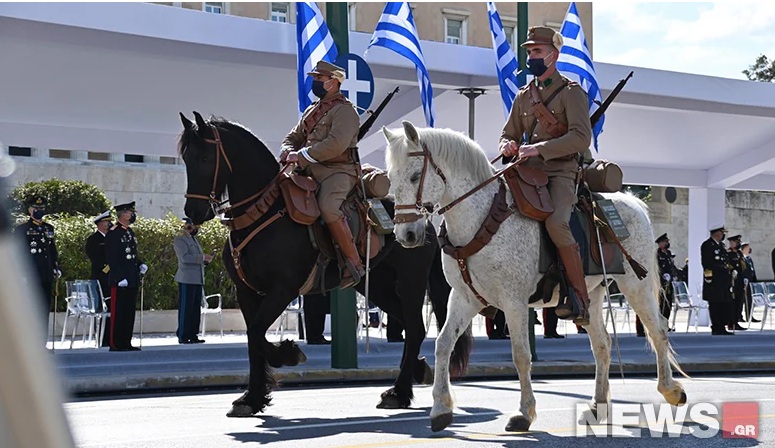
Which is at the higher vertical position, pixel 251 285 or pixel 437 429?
pixel 251 285

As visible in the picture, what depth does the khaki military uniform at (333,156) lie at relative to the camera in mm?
9617

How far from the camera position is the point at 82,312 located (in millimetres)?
17203

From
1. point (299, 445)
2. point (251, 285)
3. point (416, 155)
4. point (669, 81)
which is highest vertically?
point (669, 81)

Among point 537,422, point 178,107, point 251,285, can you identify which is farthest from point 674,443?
point 178,107

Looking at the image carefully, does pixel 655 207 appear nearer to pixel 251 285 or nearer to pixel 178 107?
pixel 178 107

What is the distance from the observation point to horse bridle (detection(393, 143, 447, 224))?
297 inches

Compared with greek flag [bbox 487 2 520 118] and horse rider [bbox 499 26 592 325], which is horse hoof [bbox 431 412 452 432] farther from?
greek flag [bbox 487 2 520 118]

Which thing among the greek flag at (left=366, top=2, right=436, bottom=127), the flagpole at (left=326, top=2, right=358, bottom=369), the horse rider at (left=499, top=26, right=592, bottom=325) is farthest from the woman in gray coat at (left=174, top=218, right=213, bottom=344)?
the horse rider at (left=499, top=26, right=592, bottom=325)

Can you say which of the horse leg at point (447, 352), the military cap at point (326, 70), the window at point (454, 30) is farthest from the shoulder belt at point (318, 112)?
the window at point (454, 30)

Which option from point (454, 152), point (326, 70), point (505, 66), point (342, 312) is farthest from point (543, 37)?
point (505, 66)

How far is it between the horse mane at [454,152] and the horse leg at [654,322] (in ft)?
5.98

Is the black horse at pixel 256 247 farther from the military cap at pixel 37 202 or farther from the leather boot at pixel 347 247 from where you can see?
the military cap at pixel 37 202

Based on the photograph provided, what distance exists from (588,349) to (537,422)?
9.71m

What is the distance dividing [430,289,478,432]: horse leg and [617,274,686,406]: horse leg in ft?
5.35
